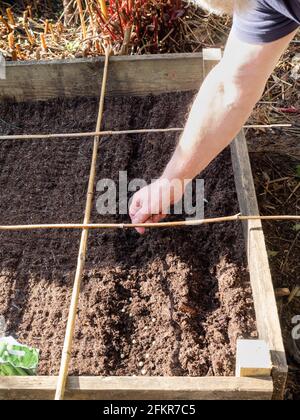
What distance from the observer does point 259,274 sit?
172 cm

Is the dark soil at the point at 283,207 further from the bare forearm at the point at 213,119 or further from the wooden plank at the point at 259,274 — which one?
the bare forearm at the point at 213,119

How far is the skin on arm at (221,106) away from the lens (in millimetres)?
1326

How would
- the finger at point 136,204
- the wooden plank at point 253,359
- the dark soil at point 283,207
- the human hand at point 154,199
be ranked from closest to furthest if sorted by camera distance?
1. the wooden plank at point 253,359
2. the human hand at point 154,199
3. the finger at point 136,204
4. the dark soil at point 283,207

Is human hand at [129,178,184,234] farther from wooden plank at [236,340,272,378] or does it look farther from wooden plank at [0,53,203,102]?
wooden plank at [0,53,203,102]

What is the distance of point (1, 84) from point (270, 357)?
2164mm

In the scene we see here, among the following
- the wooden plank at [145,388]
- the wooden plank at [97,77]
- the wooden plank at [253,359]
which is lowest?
the wooden plank at [145,388]

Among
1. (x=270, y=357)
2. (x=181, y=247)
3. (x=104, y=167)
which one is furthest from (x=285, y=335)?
(x=104, y=167)

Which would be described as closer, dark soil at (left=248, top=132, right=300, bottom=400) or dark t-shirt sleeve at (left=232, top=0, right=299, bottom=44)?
dark t-shirt sleeve at (left=232, top=0, right=299, bottom=44)

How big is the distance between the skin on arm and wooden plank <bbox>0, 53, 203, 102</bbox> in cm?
121

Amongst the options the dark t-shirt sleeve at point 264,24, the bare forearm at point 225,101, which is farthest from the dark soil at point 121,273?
the dark t-shirt sleeve at point 264,24

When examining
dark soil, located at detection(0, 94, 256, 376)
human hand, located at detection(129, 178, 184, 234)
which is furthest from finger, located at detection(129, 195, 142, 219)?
dark soil, located at detection(0, 94, 256, 376)

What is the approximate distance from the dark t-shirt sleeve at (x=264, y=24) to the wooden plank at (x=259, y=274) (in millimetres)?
790

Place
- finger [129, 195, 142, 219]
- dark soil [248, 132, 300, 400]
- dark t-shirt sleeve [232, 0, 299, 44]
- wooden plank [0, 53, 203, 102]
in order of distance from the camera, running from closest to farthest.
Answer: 1. dark t-shirt sleeve [232, 0, 299, 44]
2. finger [129, 195, 142, 219]
3. dark soil [248, 132, 300, 400]
4. wooden plank [0, 53, 203, 102]

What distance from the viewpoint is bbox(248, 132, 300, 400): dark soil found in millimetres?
2141
